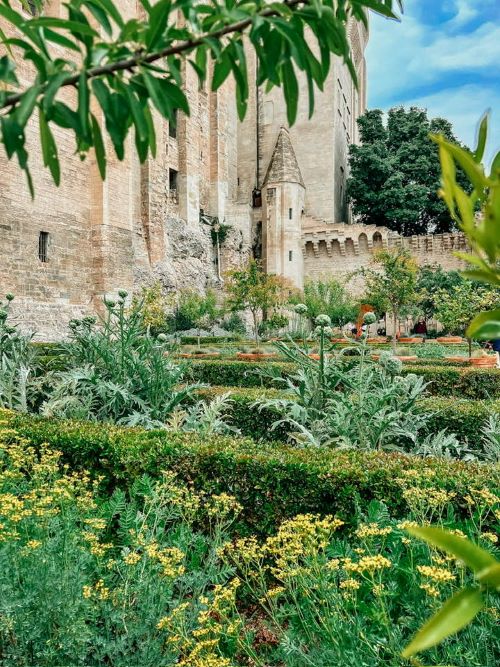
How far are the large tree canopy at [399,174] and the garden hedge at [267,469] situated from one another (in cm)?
2820

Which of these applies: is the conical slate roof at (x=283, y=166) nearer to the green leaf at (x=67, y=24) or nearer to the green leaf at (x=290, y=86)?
the green leaf at (x=290, y=86)

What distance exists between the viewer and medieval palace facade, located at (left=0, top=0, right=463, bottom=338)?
16.2 metres

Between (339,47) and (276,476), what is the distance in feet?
7.35

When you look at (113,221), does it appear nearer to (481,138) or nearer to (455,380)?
(455,380)

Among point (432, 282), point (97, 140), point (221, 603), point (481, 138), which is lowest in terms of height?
point (221, 603)

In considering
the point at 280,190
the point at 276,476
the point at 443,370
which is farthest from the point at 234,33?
the point at 280,190

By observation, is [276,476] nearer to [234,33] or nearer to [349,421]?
[349,421]

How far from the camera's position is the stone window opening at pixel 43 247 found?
1656 centimetres

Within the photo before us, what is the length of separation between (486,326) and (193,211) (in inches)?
1028

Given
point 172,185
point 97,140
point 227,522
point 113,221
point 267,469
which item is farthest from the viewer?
point 172,185

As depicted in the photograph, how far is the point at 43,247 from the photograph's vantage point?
16.7 meters

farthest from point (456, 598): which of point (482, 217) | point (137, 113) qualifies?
point (137, 113)

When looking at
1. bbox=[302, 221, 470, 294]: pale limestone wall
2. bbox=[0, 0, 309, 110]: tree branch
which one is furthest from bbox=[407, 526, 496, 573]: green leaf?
bbox=[302, 221, 470, 294]: pale limestone wall

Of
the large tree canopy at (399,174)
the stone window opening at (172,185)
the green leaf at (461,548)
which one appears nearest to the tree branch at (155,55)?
the green leaf at (461,548)
